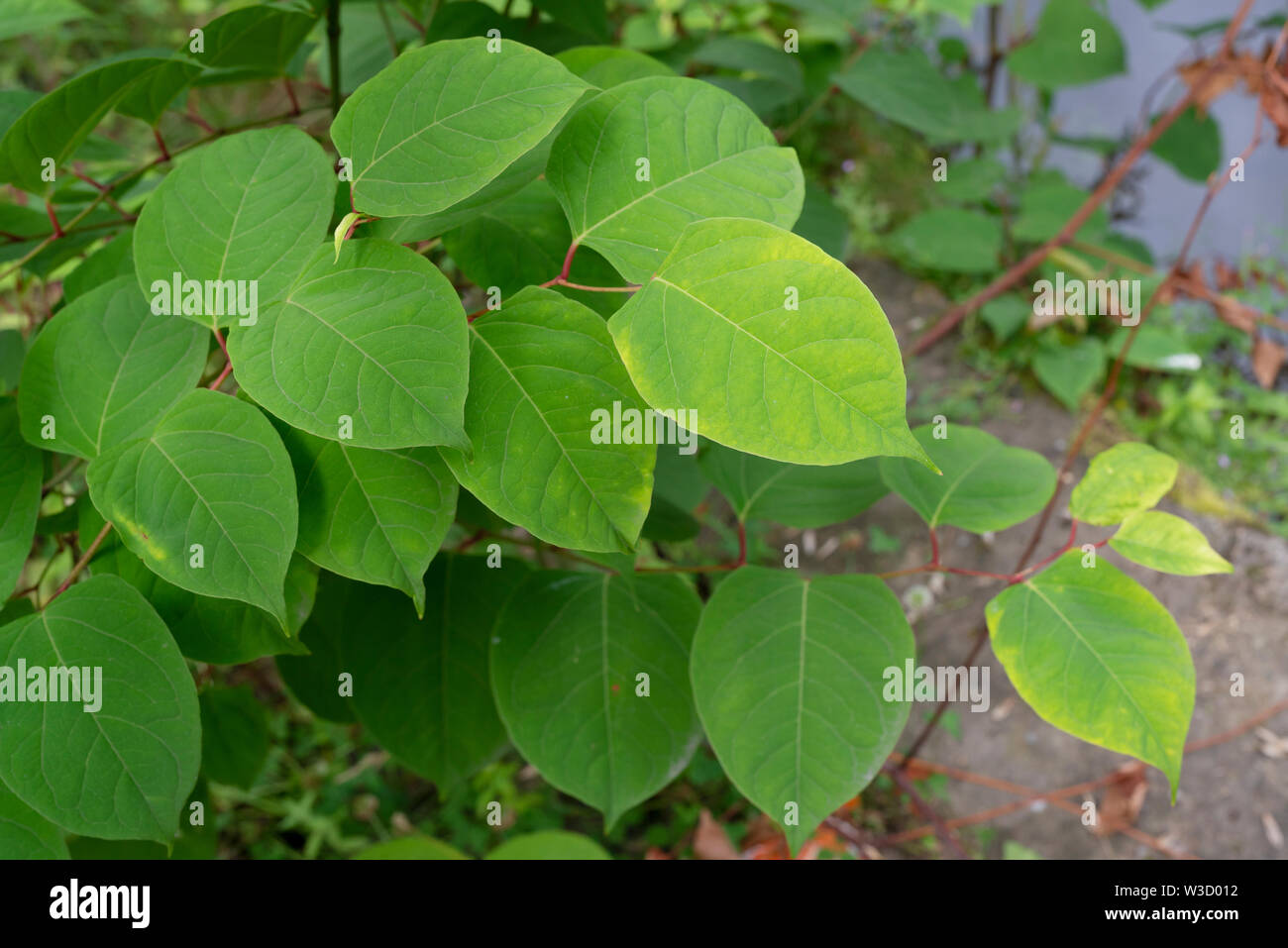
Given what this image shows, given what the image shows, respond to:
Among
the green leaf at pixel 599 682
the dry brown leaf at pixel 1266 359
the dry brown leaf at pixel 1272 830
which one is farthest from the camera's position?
the dry brown leaf at pixel 1266 359

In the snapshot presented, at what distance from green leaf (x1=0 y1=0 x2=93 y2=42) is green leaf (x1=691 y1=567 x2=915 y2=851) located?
2.36ft

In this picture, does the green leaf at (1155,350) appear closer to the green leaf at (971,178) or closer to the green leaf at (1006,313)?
the green leaf at (1006,313)

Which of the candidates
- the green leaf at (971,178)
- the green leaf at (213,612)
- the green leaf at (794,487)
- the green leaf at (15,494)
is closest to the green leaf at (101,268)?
the green leaf at (15,494)

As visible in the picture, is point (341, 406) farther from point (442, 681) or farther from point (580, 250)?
point (442, 681)

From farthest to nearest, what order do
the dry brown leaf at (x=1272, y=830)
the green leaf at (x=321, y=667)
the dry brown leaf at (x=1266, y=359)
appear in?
the dry brown leaf at (x=1266, y=359)
the dry brown leaf at (x=1272, y=830)
the green leaf at (x=321, y=667)

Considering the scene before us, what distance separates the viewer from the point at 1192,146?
176 centimetres

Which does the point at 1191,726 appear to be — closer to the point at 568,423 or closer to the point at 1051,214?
the point at 1051,214

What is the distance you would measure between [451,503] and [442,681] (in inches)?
10.7

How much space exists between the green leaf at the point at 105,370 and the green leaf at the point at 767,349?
1.03ft

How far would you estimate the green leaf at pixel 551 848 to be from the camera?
1098mm

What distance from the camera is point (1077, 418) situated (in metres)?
1.98

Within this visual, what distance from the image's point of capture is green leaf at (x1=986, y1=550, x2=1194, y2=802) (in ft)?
1.84

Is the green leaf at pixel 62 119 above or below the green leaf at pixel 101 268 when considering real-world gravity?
above

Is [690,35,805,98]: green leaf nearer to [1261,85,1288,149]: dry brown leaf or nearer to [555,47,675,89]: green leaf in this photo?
[555,47,675,89]: green leaf
